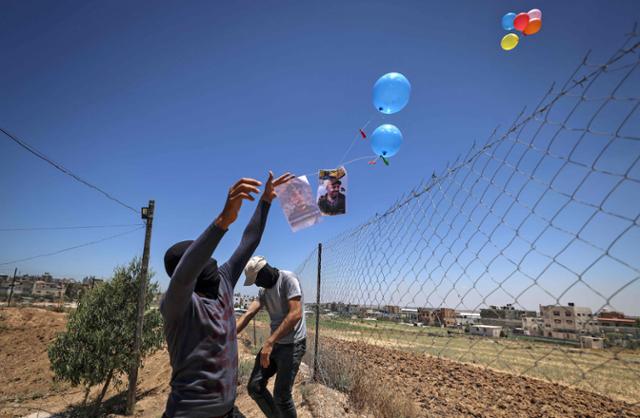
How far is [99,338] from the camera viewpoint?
862 cm

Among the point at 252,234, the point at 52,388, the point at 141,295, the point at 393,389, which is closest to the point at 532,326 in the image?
the point at 252,234

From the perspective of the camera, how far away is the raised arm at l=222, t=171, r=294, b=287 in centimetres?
196

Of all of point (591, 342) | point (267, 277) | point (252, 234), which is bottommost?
point (591, 342)

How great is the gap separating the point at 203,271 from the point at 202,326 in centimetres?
27

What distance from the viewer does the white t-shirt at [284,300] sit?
10.2 ft

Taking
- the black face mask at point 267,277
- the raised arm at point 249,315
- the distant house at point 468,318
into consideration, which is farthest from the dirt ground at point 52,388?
the distant house at point 468,318

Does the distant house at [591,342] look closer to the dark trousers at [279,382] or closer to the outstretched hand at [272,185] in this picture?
the outstretched hand at [272,185]

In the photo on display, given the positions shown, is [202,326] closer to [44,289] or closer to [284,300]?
[284,300]

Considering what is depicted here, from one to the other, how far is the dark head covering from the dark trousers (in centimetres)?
166

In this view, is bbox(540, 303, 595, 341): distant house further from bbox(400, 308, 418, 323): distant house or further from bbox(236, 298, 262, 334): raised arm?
bbox(236, 298, 262, 334): raised arm

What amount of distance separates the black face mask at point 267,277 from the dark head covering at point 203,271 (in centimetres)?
153

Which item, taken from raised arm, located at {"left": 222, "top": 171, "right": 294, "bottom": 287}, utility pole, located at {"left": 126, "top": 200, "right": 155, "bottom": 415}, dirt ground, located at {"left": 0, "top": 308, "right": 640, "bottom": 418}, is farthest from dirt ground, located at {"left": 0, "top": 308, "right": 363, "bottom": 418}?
raised arm, located at {"left": 222, "top": 171, "right": 294, "bottom": 287}

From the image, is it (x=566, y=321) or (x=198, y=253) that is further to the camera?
(x=566, y=321)

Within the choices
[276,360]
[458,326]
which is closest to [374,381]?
[276,360]
